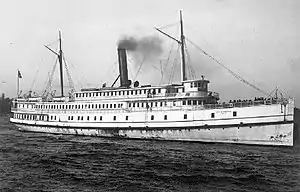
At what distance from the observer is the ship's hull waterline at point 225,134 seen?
27.3 meters

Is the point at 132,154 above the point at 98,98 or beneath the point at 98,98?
beneath

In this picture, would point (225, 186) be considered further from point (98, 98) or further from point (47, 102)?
point (47, 102)

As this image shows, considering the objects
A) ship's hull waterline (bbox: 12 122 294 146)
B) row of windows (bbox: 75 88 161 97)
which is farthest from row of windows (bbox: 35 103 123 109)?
ship's hull waterline (bbox: 12 122 294 146)

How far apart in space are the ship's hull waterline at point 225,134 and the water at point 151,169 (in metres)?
1.35

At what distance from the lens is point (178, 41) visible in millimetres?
35125

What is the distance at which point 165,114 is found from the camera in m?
32.5

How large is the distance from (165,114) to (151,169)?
14.6 m

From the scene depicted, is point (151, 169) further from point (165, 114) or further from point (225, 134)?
point (165, 114)

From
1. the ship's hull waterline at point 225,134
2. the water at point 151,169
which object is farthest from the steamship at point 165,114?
the water at point 151,169

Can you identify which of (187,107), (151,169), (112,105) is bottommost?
(151,169)

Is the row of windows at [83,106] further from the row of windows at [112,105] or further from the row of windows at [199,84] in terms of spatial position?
the row of windows at [199,84]

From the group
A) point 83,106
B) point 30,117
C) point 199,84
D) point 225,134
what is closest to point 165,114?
point 199,84

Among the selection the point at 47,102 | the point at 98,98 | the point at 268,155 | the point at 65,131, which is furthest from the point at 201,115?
the point at 47,102

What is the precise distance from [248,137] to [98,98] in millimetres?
18324
